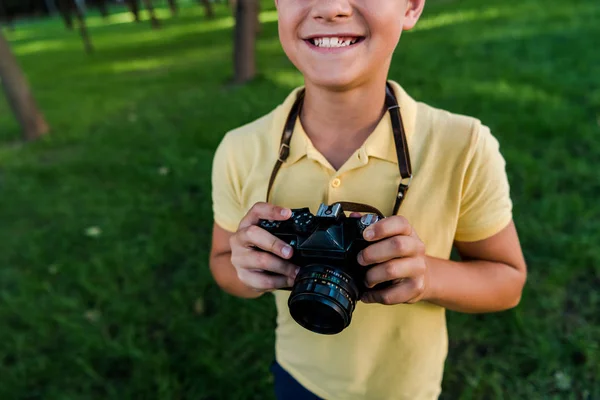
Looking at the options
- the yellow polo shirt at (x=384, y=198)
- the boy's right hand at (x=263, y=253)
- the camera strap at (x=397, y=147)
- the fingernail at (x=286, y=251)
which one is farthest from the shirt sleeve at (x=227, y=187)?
the fingernail at (x=286, y=251)

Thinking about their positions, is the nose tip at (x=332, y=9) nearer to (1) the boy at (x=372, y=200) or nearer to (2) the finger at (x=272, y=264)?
(1) the boy at (x=372, y=200)

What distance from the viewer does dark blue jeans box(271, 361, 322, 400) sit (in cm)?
142

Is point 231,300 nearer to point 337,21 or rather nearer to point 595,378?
point 595,378

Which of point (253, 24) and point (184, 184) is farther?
point (253, 24)

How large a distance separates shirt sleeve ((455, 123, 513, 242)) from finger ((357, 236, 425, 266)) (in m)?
0.26

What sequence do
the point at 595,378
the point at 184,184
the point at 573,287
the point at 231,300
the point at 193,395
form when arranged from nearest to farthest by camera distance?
the point at 595,378
the point at 193,395
the point at 573,287
the point at 231,300
the point at 184,184

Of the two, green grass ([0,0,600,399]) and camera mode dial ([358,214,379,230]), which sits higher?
camera mode dial ([358,214,379,230])

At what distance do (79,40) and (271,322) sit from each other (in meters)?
13.4

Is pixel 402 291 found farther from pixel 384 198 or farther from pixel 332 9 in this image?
pixel 332 9

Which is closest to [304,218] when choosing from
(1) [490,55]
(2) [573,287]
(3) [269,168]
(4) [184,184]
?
(3) [269,168]

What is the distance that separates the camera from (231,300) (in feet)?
8.71

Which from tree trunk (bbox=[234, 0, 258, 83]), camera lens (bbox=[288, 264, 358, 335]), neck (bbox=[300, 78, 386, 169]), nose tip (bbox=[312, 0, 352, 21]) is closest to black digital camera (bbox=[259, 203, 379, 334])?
camera lens (bbox=[288, 264, 358, 335])

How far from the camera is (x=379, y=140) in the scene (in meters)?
1.15

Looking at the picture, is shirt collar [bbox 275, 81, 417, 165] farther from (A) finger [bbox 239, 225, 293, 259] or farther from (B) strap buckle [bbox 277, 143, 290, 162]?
(A) finger [bbox 239, 225, 293, 259]
